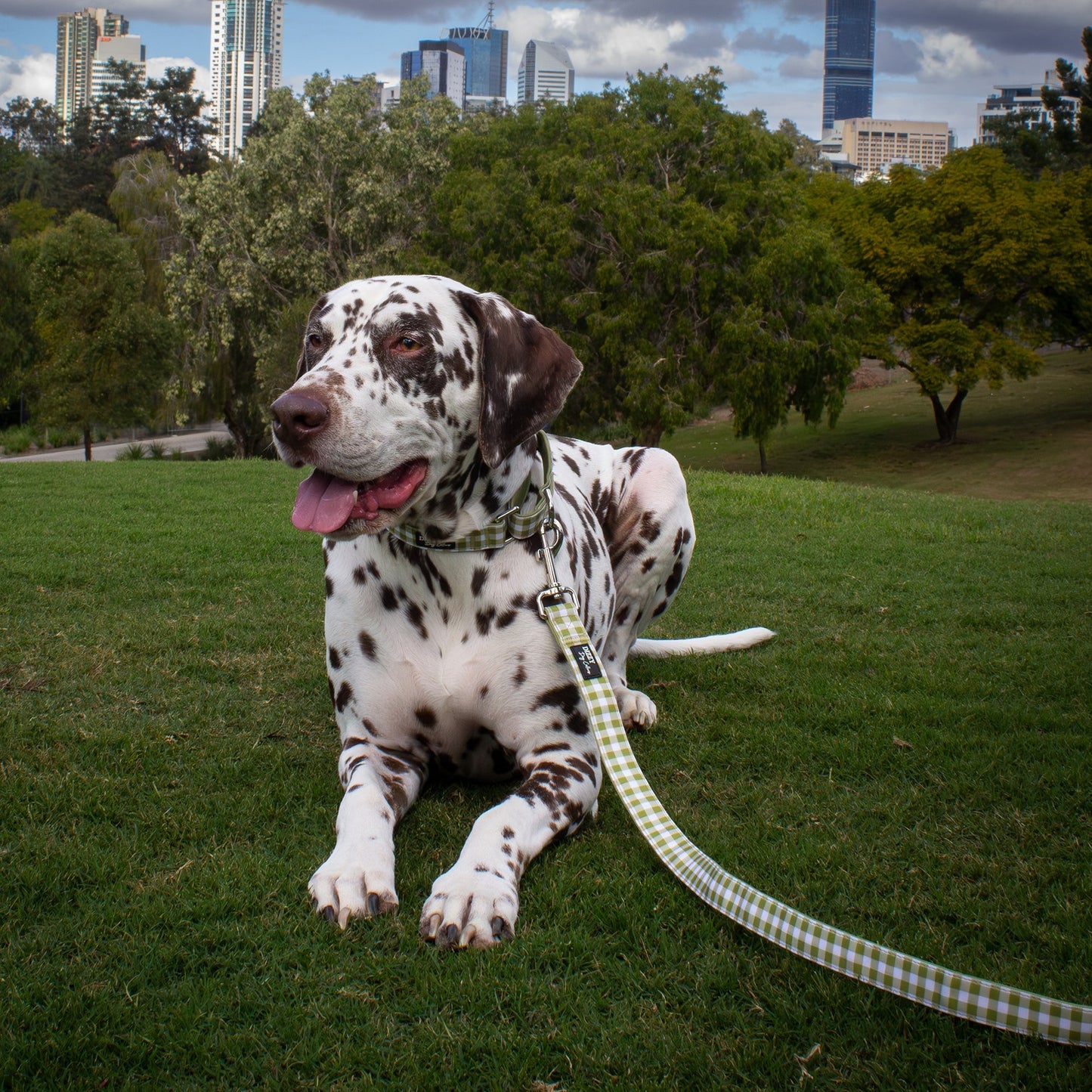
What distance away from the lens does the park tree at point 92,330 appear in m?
33.6

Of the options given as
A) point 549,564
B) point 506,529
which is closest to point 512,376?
point 506,529

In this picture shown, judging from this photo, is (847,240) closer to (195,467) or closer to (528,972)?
(195,467)

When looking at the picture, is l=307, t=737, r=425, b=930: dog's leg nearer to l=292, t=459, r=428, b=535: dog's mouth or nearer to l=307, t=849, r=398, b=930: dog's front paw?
l=307, t=849, r=398, b=930: dog's front paw

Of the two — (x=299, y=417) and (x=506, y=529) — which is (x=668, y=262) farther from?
(x=299, y=417)

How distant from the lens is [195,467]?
15898mm

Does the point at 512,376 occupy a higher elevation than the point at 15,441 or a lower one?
higher

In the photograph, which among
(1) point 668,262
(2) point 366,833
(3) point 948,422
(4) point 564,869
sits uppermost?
(1) point 668,262

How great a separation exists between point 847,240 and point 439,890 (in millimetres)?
41008

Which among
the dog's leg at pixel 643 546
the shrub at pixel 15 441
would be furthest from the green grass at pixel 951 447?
the dog's leg at pixel 643 546

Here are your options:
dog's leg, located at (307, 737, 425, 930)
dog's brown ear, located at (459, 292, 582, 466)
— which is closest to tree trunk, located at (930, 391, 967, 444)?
dog's brown ear, located at (459, 292, 582, 466)

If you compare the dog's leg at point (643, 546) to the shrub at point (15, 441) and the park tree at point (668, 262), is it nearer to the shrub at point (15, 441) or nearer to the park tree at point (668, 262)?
the park tree at point (668, 262)

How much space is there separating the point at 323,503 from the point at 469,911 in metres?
1.27

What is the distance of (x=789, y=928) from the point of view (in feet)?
9.18

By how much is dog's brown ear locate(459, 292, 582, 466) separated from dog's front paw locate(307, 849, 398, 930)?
1.36 metres
